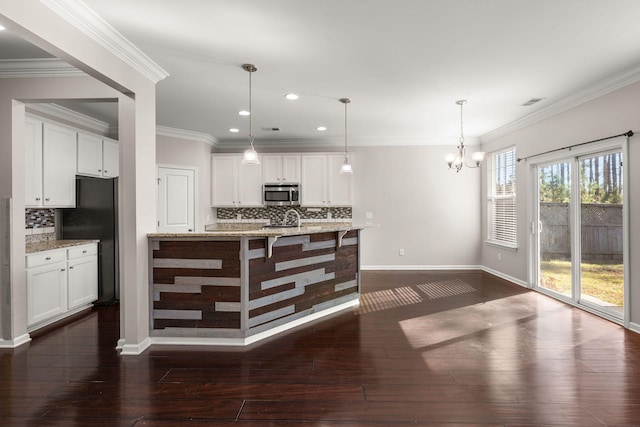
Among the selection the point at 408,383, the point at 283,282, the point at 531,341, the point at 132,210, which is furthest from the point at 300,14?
the point at 531,341

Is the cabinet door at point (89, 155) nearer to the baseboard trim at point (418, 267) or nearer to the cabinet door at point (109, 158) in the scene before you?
the cabinet door at point (109, 158)

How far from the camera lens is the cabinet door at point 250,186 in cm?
700

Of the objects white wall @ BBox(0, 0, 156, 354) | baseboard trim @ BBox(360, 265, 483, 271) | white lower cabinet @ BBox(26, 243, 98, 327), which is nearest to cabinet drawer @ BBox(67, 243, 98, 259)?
white lower cabinet @ BBox(26, 243, 98, 327)

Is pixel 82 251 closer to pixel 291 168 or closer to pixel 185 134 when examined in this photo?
A: pixel 185 134

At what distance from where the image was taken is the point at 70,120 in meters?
5.06

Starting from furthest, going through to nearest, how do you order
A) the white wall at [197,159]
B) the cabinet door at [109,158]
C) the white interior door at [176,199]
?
the white wall at [197,159]
the white interior door at [176,199]
the cabinet door at [109,158]

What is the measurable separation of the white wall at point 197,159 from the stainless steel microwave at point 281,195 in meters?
1.15

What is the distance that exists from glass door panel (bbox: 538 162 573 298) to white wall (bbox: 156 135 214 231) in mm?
5731

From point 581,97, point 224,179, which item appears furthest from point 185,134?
point 581,97

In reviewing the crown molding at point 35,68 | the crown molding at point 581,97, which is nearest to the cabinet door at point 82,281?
the crown molding at point 35,68

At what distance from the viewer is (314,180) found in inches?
273

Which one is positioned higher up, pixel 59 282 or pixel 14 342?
pixel 59 282

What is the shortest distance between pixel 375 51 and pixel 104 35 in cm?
225

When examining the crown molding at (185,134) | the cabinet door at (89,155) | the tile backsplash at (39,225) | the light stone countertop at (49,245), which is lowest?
the light stone countertop at (49,245)
